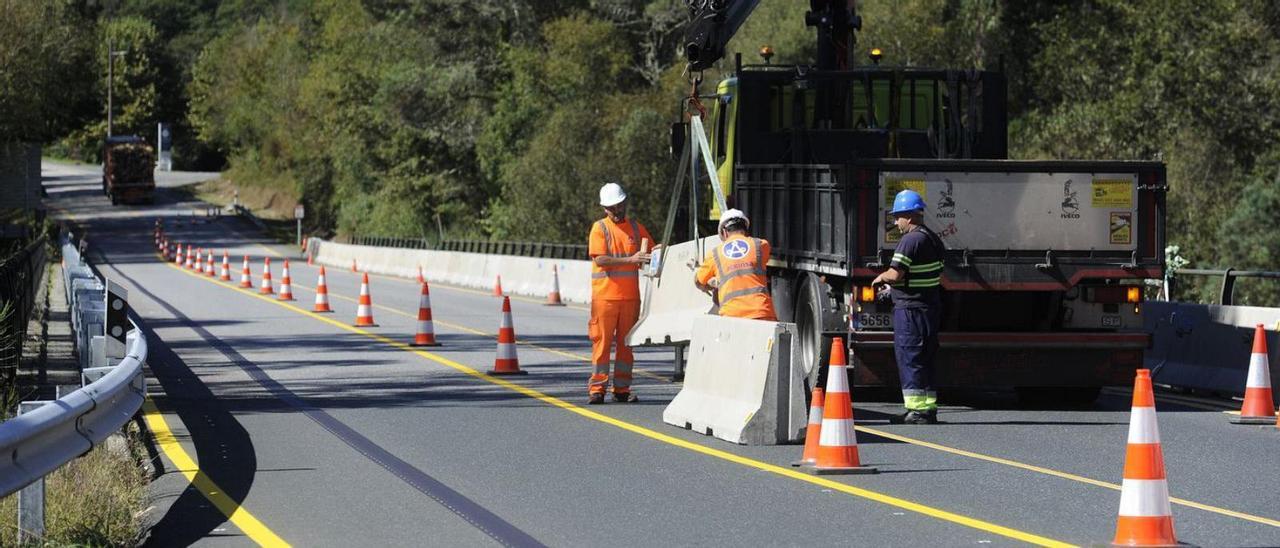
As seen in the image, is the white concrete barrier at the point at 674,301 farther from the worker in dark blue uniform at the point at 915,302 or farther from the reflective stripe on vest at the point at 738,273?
the worker in dark blue uniform at the point at 915,302

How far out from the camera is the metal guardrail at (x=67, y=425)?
25.1 ft

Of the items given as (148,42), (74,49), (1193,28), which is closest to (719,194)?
(1193,28)

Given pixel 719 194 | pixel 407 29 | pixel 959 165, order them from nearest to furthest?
pixel 959 165, pixel 719 194, pixel 407 29

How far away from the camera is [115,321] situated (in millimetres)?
14453

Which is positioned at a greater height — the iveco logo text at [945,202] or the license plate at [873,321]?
the iveco logo text at [945,202]

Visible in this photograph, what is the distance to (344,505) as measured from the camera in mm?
10367

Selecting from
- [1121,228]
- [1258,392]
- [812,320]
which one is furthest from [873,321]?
[1258,392]

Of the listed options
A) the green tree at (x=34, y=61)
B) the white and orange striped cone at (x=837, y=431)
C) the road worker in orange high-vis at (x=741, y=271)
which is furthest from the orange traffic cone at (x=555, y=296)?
the white and orange striped cone at (x=837, y=431)

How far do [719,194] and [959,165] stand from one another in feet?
8.16

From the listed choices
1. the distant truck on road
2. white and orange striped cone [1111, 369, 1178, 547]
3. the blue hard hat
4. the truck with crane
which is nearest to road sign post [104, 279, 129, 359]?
the truck with crane

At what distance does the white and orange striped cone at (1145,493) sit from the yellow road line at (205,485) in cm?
397

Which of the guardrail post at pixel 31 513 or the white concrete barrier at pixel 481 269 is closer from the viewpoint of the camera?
the guardrail post at pixel 31 513

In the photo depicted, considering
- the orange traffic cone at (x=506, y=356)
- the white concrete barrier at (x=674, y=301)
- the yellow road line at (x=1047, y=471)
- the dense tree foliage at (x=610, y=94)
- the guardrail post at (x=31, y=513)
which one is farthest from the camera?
the dense tree foliage at (x=610, y=94)

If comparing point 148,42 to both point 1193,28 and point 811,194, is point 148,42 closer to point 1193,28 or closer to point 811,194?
point 1193,28
